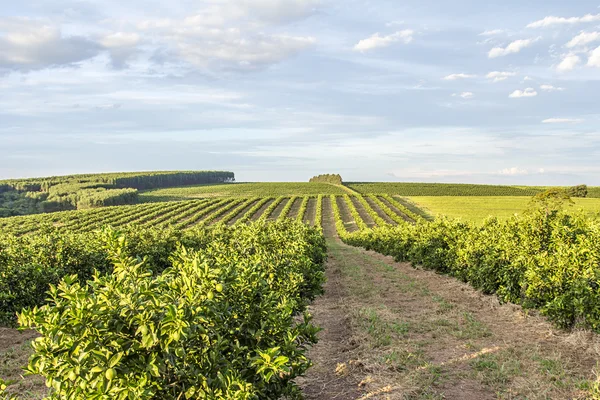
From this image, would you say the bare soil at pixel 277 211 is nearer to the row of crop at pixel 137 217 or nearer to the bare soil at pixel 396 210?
the row of crop at pixel 137 217

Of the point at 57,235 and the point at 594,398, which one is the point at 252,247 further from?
the point at 594,398

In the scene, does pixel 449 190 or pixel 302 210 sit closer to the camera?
pixel 302 210

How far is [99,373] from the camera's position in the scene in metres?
4.26

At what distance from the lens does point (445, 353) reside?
415 inches

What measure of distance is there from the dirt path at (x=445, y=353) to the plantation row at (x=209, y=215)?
52.1 m

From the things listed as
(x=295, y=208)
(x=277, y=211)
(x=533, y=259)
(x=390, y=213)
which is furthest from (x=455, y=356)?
(x=295, y=208)

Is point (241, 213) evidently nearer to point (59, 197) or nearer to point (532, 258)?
point (59, 197)

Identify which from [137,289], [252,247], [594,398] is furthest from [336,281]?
[137,289]

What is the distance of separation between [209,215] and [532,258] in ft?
235

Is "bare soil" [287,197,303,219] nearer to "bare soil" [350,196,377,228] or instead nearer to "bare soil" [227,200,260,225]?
"bare soil" [227,200,260,225]

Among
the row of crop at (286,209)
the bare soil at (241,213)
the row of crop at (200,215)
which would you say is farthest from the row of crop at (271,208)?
the row of crop at (200,215)

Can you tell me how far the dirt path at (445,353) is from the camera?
860 centimetres

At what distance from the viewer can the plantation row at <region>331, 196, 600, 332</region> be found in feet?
37.1

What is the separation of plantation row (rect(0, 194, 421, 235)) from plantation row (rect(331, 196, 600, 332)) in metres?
44.0
